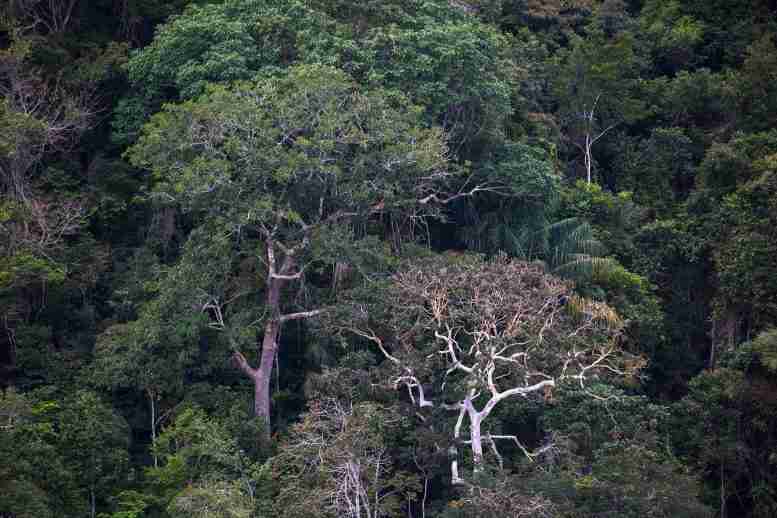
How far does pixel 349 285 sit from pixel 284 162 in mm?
3249

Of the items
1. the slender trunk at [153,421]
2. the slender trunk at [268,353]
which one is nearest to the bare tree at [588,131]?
the slender trunk at [268,353]

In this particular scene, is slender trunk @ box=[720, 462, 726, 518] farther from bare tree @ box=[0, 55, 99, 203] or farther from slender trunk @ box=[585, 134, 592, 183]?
bare tree @ box=[0, 55, 99, 203]

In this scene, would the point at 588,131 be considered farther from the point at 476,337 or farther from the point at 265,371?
the point at 265,371

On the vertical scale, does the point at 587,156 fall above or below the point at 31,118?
below

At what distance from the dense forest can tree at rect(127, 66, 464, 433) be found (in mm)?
60

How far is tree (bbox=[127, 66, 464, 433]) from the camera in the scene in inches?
707

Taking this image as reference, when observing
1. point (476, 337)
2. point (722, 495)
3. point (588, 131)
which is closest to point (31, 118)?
point (476, 337)

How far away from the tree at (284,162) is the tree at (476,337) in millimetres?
1663

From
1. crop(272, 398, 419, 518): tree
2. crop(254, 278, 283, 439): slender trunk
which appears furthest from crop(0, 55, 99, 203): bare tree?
crop(272, 398, 419, 518): tree

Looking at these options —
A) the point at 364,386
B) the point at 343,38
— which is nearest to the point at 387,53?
the point at 343,38

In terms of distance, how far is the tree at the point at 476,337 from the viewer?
16.9 meters

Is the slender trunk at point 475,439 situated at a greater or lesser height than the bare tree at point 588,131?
lesser

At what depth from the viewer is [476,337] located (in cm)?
1727

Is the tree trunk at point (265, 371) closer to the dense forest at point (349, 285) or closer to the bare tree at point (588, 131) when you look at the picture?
the dense forest at point (349, 285)
